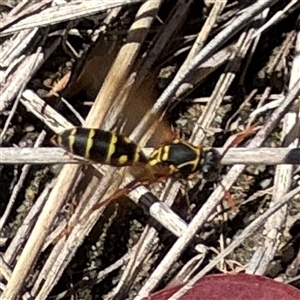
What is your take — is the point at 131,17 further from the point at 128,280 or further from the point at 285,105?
the point at 128,280

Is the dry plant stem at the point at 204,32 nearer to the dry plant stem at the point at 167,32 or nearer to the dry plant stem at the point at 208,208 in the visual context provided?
the dry plant stem at the point at 167,32

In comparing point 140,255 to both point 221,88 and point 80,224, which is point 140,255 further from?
point 221,88

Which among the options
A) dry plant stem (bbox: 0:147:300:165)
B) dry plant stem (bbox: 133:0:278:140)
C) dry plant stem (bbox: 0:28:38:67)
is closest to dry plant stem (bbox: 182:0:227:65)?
dry plant stem (bbox: 133:0:278:140)

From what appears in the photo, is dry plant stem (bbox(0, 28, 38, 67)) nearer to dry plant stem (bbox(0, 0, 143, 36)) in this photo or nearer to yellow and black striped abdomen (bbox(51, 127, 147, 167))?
dry plant stem (bbox(0, 0, 143, 36))

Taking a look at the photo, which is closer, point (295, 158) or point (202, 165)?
point (295, 158)

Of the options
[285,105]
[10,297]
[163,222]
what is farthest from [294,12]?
[10,297]

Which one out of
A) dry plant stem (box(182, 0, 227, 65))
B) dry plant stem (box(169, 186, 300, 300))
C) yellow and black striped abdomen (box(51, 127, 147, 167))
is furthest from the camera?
dry plant stem (box(182, 0, 227, 65))

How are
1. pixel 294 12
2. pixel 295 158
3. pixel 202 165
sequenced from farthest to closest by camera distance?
1. pixel 294 12
2. pixel 202 165
3. pixel 295 158
